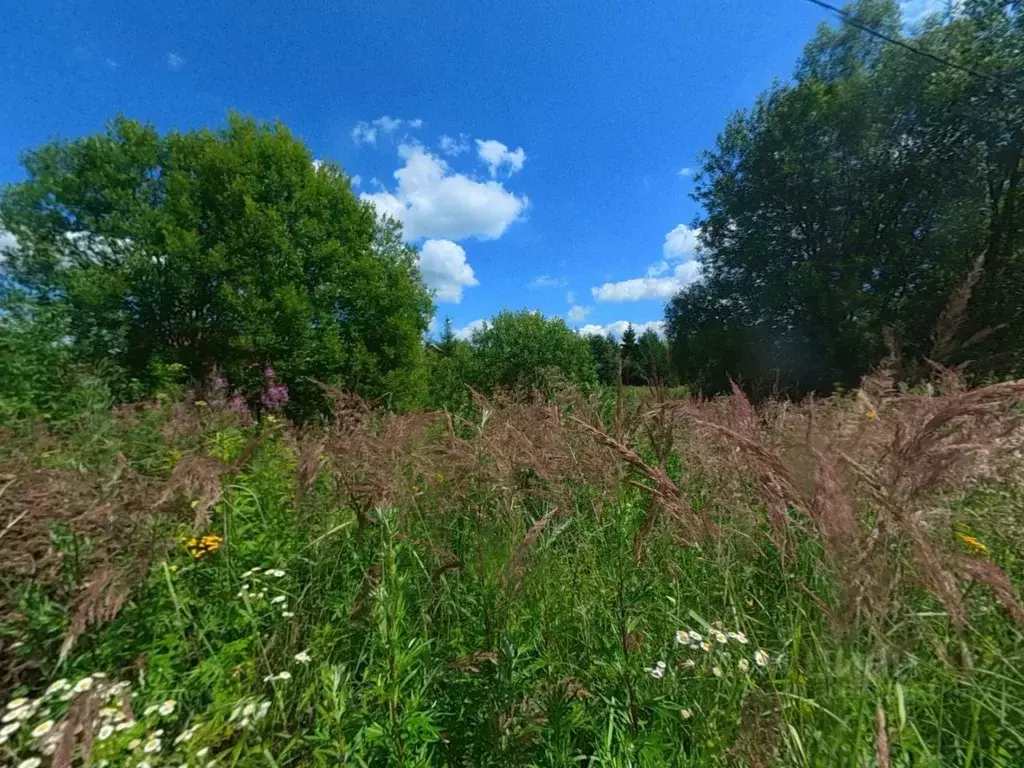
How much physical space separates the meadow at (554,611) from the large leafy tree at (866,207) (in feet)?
33.4

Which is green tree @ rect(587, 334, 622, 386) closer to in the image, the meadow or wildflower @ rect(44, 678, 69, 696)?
the meadow

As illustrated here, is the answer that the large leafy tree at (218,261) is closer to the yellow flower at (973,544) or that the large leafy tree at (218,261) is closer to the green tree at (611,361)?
the green tree at (611,361)

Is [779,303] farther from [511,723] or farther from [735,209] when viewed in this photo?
[511,723]

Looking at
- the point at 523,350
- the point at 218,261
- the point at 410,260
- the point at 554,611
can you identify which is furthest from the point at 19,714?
the point at 410,260

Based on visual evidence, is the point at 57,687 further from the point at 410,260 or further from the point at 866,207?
the point at 866,207

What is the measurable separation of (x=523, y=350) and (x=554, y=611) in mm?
12690

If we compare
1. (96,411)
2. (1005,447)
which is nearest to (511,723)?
(1005,447)

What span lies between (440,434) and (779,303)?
15840 millimetres

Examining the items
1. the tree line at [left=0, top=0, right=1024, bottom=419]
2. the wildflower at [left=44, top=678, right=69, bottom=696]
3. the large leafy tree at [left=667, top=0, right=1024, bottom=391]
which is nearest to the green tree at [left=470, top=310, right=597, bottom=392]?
the tree line at [left=0, top=0, right=1024, bottom=419]

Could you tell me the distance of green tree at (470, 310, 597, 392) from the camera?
46.3ft

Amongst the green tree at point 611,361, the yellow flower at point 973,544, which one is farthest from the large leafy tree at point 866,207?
the yellow flower at point 973,544

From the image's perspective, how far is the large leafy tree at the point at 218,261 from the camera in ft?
35.4

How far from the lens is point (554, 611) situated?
181 centimetres

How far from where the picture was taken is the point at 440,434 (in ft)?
9.56
